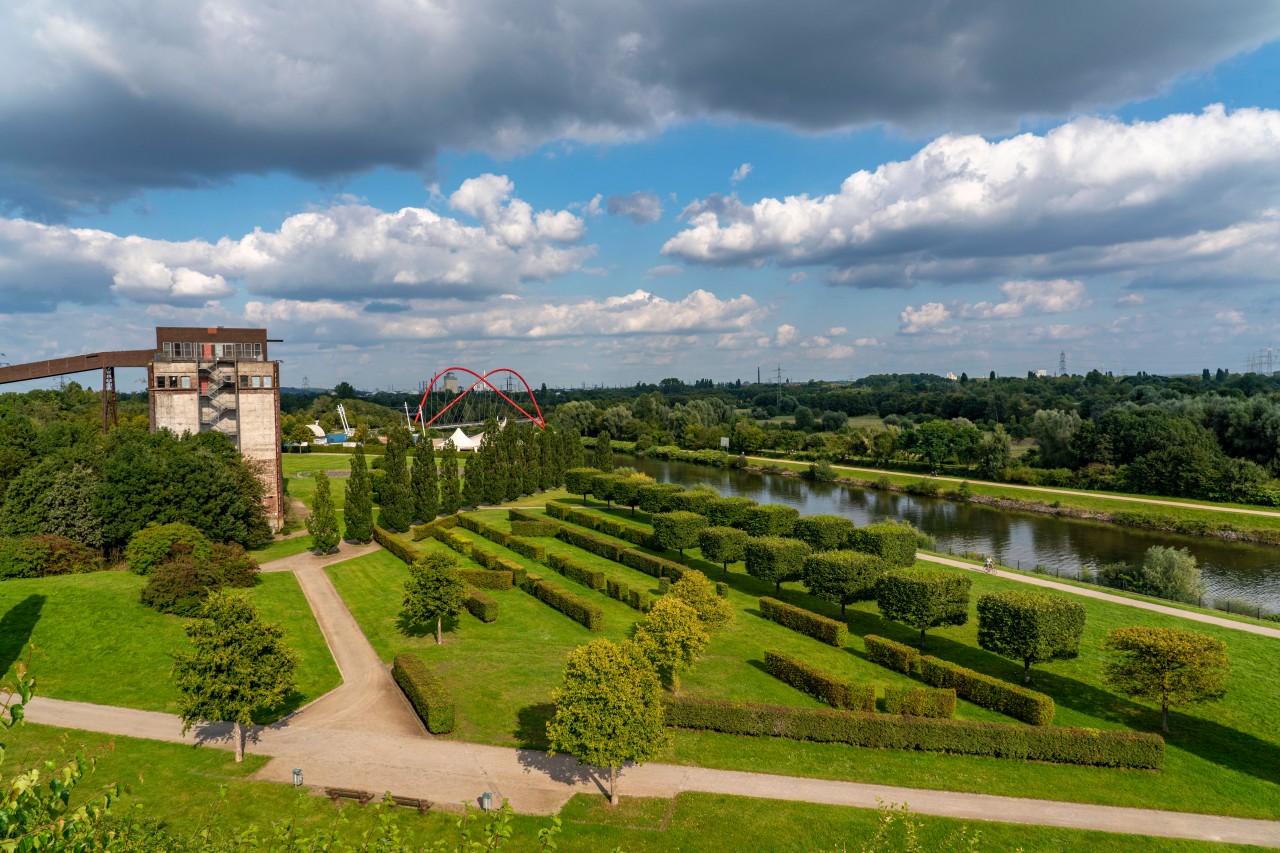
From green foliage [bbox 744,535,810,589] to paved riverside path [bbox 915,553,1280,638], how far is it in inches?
565

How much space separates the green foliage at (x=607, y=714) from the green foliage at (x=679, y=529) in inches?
1021

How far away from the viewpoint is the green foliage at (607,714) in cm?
2058

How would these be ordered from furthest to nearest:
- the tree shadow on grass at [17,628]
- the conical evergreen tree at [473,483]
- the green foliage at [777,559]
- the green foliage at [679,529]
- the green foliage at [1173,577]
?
1. the conical evergreen tree at [473,483]
2. the green foliage at [679,529]
3. the green foliage at [1173,577]
4. the green foliage at [777,559]
5. the tree shadow on grass at [17,628]

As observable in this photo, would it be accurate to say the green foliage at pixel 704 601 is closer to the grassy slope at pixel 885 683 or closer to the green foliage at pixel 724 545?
the grassy slope at pixel 885 683

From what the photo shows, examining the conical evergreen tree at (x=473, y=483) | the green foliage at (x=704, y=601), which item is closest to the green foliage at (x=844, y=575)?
the green foliage at (x=704, y=601)

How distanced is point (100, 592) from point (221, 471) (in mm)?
13987

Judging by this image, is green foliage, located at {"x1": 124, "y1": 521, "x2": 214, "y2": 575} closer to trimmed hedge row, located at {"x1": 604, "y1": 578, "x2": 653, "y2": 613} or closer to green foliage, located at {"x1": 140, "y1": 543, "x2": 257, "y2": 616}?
green foliage, located at {"x1": 140, "y1": 543, "x2": 257, "y2": 616}

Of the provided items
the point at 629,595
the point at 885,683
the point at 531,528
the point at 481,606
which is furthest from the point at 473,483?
the point at 885,683

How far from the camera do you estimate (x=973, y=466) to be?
104 meters

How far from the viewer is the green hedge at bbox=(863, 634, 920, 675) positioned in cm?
3019

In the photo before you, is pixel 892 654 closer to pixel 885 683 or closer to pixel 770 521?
pixel 885 683

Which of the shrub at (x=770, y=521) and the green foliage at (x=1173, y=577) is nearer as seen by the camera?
the green foliage at (x=1173, y=577)

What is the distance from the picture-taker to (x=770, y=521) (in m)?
47.5

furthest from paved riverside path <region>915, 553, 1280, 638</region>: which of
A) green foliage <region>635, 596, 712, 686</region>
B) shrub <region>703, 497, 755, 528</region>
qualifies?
green foliage <region>635, 596, 712, 686</region>
